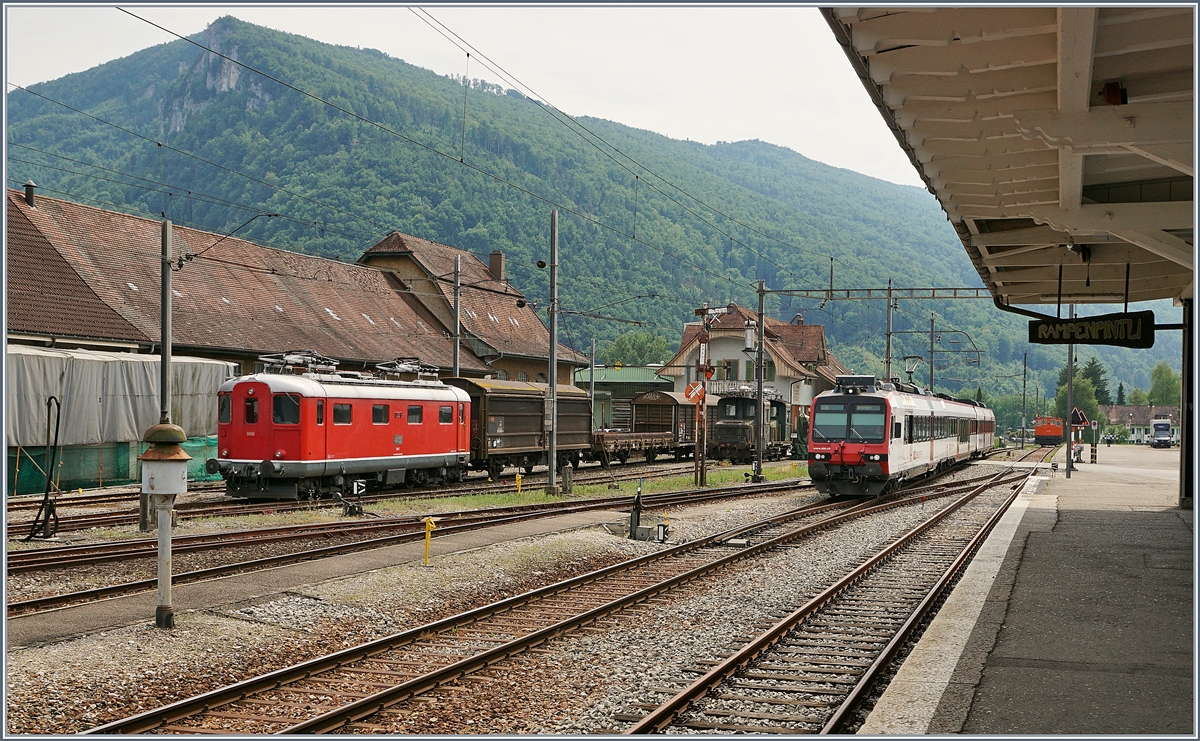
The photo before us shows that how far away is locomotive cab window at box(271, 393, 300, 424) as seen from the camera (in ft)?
75.8

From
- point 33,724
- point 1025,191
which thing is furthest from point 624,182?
point 33,724

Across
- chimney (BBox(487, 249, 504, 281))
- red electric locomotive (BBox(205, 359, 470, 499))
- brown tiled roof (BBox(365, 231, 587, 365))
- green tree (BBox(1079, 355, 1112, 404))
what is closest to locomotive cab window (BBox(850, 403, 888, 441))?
red electric locomotive (BBox(205, 359, 470, 499))

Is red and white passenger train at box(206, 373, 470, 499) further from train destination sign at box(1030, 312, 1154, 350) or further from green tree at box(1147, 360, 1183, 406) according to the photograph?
green tree at box(1147, 360, 1183, 406)

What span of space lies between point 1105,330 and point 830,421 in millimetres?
12568

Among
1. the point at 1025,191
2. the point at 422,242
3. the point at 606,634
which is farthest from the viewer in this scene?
the point at 422,242

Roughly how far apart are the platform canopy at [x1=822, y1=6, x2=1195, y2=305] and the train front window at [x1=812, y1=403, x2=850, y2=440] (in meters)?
12.1

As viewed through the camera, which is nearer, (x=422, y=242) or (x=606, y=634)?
(x=606, y=634)

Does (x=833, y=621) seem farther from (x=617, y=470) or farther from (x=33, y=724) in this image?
(x=617, y=470)

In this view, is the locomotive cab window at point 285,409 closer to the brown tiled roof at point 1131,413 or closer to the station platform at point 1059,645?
the station platform at point 1059,645

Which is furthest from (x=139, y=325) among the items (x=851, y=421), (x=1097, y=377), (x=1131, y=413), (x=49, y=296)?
(x=1131, y=413)

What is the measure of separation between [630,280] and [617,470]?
3716 cm

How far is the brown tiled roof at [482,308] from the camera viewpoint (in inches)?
1988

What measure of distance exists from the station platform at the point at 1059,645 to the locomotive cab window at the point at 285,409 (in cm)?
1431

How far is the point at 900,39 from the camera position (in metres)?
7.96
